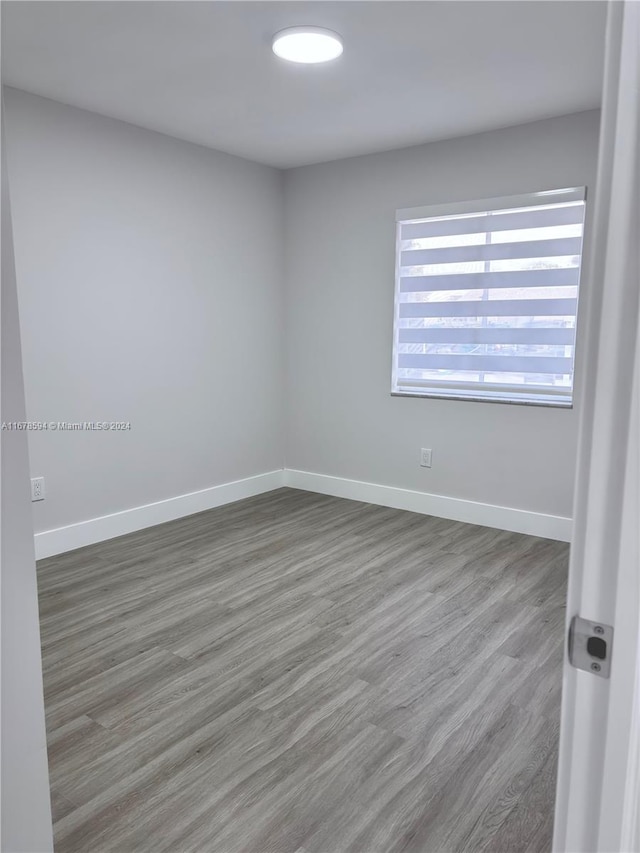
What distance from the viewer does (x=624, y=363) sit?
2.02 ft

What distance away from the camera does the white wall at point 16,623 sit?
0.91m

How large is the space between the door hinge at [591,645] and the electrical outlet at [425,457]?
3626 millimetres

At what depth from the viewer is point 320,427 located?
15.9 ft

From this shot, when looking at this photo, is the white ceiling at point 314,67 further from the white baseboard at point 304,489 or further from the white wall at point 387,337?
the white baseboard at point 304,489

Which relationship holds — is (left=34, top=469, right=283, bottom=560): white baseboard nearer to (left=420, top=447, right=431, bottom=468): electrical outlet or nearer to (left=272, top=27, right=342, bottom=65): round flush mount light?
(left=420, top=447, right=431, bottom=468): electrical outlet

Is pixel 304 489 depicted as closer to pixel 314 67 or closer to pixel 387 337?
pixel 387 337

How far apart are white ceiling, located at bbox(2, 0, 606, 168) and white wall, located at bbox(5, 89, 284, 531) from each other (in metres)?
0.30

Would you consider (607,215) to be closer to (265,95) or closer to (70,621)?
(70,621)

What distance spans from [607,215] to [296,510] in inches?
155

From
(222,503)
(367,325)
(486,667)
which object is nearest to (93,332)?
(222,503)

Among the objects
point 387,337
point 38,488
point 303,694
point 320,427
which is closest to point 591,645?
point 303,694

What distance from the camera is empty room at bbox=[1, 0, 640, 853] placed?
93 centimetres

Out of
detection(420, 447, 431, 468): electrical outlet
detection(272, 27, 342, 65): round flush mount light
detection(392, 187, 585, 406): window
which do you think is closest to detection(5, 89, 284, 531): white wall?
detection(392, 187, 585, 406): window

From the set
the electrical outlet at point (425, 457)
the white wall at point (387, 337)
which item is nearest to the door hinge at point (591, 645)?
the white wall at point (387, 337)
